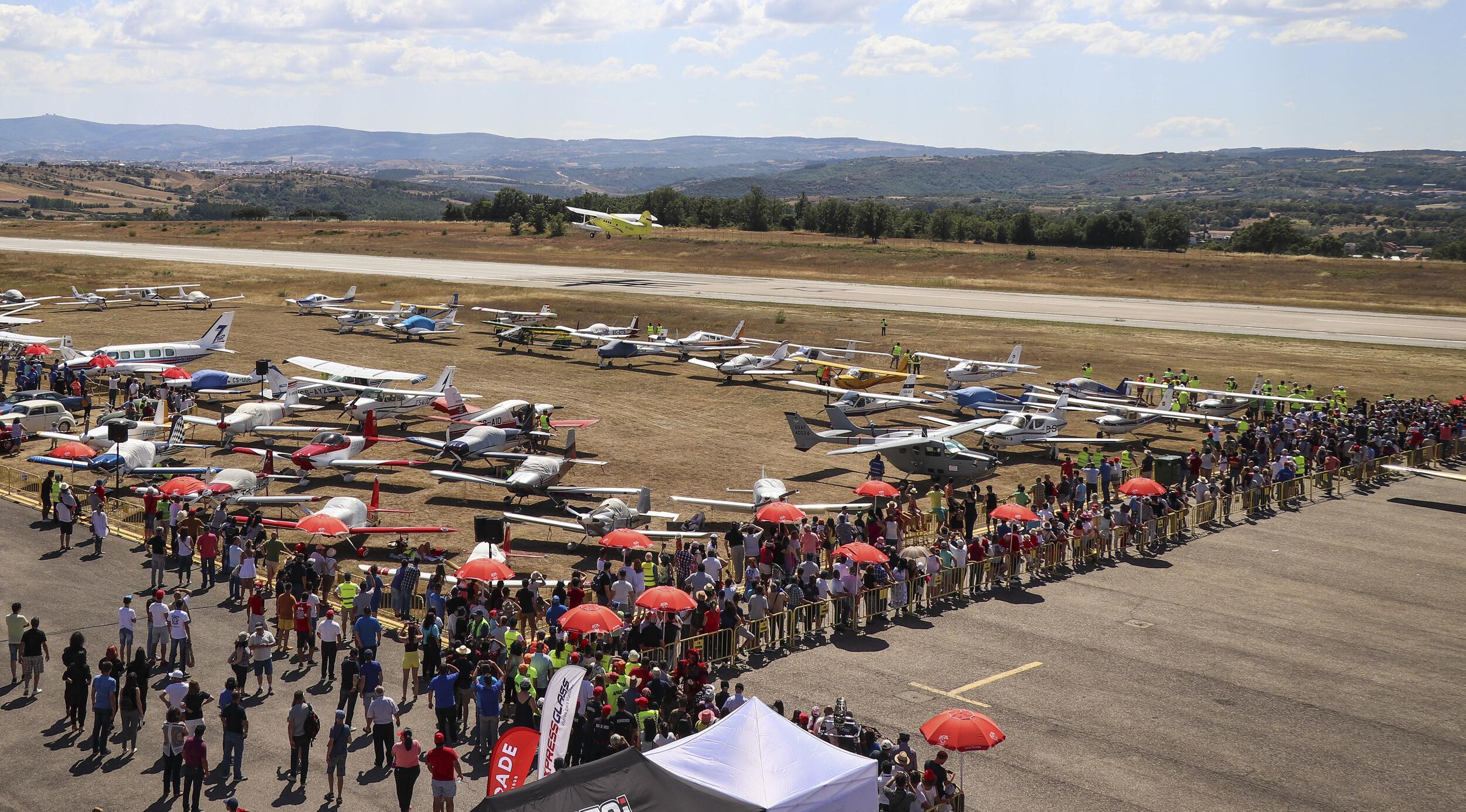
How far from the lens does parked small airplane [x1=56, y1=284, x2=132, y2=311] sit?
233 feet

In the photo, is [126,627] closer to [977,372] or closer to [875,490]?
[875,490]

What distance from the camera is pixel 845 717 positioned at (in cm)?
1514

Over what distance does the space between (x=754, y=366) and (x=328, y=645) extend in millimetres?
34350

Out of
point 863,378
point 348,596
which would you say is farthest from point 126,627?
point 863,378

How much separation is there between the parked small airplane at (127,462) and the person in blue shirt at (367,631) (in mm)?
13312

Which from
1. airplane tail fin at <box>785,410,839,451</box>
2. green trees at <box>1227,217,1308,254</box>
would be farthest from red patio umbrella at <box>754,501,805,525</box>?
green trees at <box>1227,217,1308,254</box>

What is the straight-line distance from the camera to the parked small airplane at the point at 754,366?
5122 centimetres

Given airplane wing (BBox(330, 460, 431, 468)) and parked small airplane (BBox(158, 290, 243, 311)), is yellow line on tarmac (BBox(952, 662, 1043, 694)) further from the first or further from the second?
parked small airplane (BBox(158, 290, 243, 311))

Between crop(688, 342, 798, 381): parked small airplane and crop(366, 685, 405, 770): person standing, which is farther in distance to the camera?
crop(688, 342, 798, 381): parked small airplane

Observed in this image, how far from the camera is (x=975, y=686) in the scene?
61.4 ft

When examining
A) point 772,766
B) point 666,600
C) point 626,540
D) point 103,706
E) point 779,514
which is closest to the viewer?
point 772,766

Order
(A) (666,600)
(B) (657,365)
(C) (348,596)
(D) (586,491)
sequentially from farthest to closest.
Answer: (B) (657,365)
(D) (586,491)
(C) (348,596)
(A) (666,600)

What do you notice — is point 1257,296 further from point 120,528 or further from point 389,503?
point 120,528

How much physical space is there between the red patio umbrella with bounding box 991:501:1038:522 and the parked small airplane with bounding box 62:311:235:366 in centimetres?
3804
